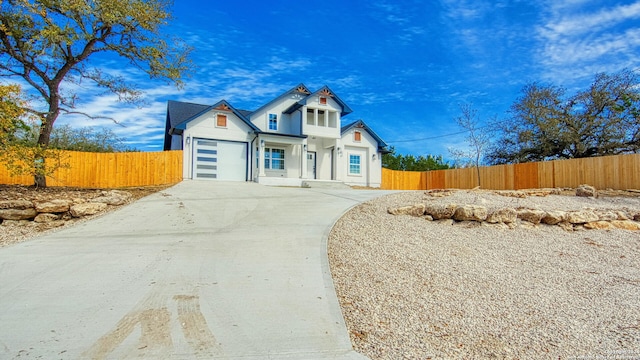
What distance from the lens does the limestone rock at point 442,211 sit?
900cm

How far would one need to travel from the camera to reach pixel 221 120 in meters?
20.5

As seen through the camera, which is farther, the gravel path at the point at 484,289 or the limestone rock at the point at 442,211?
the limestone rock at the point at 442,211

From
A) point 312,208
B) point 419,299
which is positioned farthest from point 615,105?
point 419,299

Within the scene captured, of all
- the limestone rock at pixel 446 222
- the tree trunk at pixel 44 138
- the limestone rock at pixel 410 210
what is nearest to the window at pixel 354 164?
the limestone rock at pixel 410 210

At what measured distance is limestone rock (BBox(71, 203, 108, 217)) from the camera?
985cm

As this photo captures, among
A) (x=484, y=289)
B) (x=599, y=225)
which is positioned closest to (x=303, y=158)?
(x=599, y=225)

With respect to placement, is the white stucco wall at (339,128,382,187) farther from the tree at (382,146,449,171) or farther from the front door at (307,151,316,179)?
the tree at (382,146,449,171)

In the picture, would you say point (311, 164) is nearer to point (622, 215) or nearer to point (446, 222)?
point (446, 222)

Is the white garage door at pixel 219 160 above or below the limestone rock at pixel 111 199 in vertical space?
above

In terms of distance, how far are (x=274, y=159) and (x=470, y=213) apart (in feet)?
48.5

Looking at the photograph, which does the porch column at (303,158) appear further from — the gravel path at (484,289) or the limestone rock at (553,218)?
the limestone rock at (553,218)

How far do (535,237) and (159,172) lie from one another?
1606 cm

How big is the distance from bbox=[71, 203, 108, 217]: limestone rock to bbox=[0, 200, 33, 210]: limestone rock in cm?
106

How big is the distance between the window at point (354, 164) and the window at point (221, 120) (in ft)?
27.4
